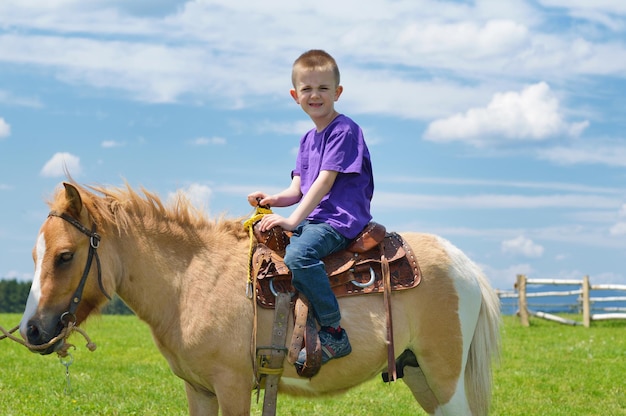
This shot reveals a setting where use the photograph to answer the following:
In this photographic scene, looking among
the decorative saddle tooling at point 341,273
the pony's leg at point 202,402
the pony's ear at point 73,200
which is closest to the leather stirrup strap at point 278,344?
the decorative saddle tooling at point 341,273

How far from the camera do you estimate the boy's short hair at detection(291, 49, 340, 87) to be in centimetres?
490

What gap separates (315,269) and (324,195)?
548 mm

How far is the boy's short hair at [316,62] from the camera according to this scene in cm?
490

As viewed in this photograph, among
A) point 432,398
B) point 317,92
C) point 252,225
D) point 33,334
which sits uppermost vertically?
point 317,92

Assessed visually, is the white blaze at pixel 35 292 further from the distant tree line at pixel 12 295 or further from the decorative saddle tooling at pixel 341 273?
the distant tree line at pixel 12 295

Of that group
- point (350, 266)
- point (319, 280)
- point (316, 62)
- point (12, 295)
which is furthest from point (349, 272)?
point (12, 295)

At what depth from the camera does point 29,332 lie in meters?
4.37

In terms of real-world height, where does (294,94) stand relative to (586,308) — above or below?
above

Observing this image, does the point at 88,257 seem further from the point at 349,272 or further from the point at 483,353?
the point at 483,353

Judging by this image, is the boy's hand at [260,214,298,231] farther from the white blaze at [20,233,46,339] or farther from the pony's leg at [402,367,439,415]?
the pony's leg at [402,367,439,415]

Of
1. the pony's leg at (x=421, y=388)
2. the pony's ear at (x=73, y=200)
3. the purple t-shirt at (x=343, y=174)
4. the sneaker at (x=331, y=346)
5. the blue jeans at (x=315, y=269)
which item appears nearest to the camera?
the pony's ear at (x=73, y=200)

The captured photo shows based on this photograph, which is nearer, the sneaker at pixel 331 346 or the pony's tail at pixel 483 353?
the sneaker at pixel 331 346

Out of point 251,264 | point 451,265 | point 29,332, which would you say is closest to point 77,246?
Answer: point 29,332

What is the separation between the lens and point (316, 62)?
4914 mm
